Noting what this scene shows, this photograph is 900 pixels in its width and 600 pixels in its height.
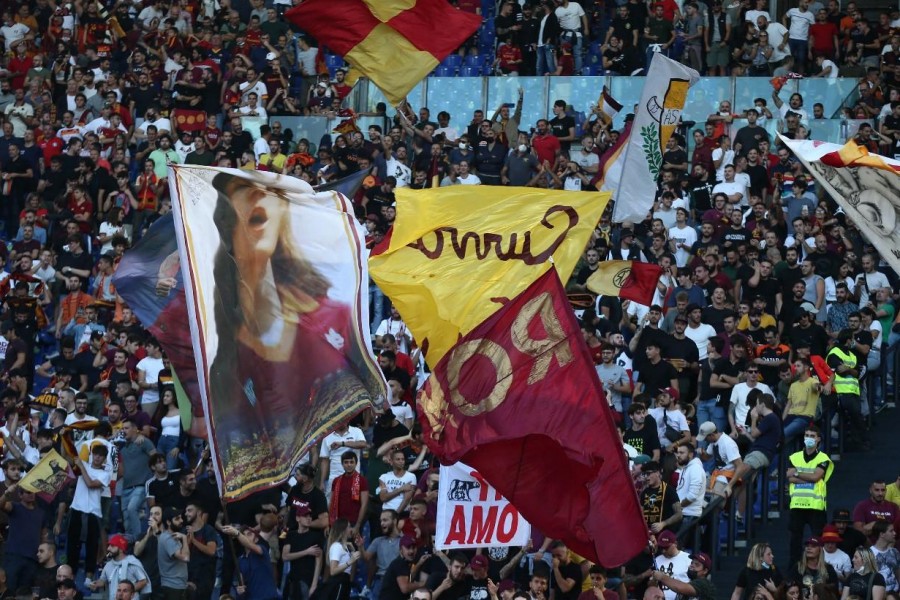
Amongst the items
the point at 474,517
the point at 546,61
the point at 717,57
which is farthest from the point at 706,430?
the point at 546,61

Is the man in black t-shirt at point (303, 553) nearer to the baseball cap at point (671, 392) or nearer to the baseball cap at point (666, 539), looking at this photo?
the baseball cap at point (666, 539)

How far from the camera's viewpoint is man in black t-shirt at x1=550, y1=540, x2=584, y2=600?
19156 millimetres

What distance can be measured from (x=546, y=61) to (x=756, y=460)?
12415 mm

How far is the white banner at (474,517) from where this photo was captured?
17562 millimetres

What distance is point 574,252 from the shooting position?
19.5 metres

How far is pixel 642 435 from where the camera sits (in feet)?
68.2

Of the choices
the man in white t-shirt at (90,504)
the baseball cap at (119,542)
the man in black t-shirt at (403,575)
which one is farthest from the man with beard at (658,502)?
the man in white t-shirt at (90,504)

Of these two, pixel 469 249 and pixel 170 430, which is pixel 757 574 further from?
pixel 170 430

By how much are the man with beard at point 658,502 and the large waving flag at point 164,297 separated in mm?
4612

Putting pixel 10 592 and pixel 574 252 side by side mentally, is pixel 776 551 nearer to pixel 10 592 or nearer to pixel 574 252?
pixel 574 252

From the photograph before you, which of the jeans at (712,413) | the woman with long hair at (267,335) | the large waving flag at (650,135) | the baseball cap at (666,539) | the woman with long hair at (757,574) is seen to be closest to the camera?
the woman with long hair at (267,335)

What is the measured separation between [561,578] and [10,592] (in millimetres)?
6132

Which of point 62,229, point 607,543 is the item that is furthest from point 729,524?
point 62,229

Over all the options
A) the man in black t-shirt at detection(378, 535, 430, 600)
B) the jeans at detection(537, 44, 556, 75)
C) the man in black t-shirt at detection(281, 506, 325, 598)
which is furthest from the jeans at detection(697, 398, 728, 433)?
the jeans at detection(537, 44, 556, 75)
